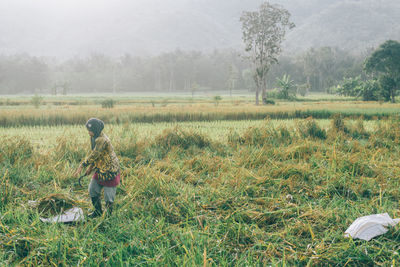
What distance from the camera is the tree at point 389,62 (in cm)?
3428

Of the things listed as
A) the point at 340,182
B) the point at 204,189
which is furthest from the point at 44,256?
the point at 340,182

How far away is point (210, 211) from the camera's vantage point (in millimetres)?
4098

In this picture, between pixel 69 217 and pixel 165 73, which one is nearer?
pixel 69 217

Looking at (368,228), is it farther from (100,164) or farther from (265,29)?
(265,29)

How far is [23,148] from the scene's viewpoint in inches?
267

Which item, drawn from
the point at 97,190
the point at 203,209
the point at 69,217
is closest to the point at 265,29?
the point at 203,209

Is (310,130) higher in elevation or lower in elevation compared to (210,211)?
higher

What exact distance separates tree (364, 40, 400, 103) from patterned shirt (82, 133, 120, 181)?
3664 centimetres

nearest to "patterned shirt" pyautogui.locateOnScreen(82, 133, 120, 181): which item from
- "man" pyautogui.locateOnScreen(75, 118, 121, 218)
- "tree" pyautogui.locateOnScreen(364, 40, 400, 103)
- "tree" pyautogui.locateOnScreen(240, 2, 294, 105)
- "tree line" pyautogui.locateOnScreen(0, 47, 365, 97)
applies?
"man" pyautogui.locateOnScreen(75, 118, 121, 218)

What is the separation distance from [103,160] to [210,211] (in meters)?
1.44

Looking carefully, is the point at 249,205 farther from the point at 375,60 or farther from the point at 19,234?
the point at 375,60

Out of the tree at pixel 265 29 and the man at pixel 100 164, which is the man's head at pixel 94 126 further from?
the tree at pixel 265 29

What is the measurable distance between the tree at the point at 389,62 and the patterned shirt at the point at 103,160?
36.6 m

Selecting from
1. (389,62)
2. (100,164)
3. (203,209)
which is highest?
(389,62)
